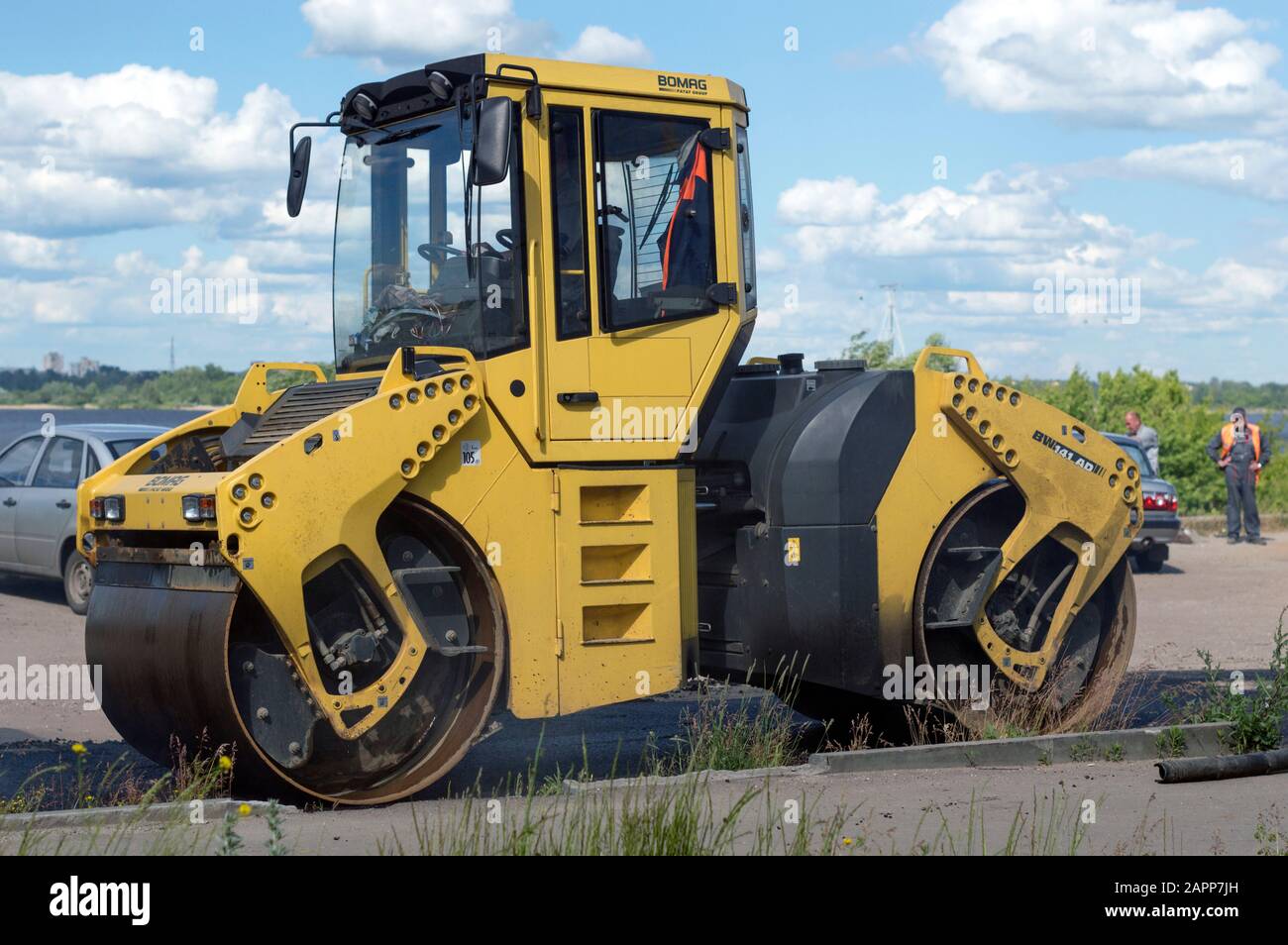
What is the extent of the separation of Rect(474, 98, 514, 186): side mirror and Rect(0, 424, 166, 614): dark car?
8654mm

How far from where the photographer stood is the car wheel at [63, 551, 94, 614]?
15.6 meters

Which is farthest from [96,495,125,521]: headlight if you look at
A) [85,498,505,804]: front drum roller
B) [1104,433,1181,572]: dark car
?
[1104,433,1181,572]: dark car

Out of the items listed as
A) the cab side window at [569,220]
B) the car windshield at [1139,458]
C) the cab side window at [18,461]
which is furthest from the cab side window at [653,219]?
the car windshield at [1139,458]

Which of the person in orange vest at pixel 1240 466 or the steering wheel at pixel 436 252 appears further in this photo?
the person in orange vest at pixel 1240 466

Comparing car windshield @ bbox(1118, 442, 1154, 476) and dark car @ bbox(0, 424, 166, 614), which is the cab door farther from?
car windshield @ bbox(1118, 442, 1154, 476)

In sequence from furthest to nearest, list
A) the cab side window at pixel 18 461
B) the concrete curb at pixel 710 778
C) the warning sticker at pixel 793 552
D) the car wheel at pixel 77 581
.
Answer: the cab side window at pixel 18 461 < the car wheel at pixel 77 581 < the warning sticker at pixel 793 552 < the concrete curb at pixel 710 778

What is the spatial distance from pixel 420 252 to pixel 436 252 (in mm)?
135

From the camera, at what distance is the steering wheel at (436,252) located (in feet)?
28.6

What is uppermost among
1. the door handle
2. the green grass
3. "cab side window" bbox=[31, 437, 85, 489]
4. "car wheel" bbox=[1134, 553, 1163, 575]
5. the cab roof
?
the cab roof

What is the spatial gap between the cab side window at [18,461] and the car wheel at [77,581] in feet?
5.48

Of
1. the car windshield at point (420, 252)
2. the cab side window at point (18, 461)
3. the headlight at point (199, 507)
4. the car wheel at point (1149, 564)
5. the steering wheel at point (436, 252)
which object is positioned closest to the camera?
the headlight at point (199, 507)

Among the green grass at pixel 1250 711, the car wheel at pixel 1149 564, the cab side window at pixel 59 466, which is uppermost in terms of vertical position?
the cab side window at pixel 59 466

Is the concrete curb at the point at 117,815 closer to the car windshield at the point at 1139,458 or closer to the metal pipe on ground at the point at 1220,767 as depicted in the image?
the metal pipe on ground at the point at 1220,767

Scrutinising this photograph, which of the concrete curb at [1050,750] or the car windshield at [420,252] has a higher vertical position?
the car windshield at [420,252]
